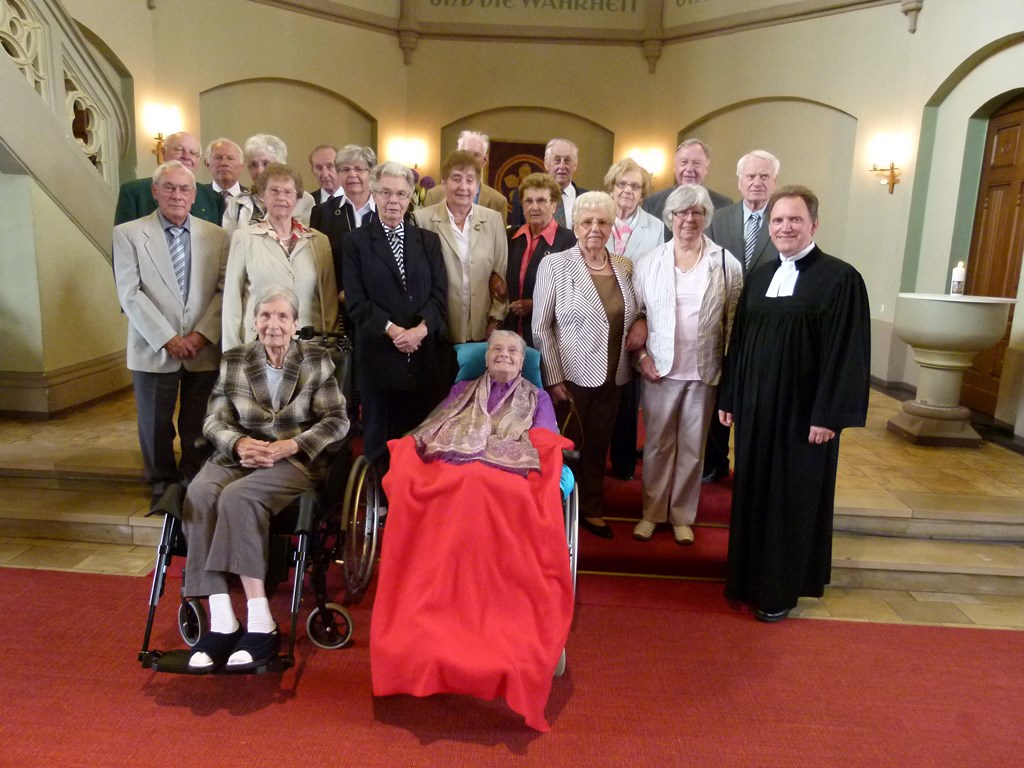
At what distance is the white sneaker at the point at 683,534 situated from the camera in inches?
127

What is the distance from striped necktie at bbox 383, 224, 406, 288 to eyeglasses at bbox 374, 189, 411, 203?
0.12m

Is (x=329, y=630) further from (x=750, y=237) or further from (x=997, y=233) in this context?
(x=997, y=233)

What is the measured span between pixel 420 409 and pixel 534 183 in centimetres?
114

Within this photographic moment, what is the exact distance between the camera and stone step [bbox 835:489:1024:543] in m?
3.54

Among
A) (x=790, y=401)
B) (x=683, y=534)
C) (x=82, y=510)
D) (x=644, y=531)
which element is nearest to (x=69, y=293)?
(x=82, y=510)

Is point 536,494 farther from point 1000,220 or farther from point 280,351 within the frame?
point 1000,220

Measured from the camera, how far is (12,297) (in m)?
4.48

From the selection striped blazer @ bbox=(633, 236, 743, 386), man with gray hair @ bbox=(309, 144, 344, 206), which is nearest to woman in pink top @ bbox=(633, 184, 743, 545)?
striped blazer @ bbox=(633, 236, 743, 386)

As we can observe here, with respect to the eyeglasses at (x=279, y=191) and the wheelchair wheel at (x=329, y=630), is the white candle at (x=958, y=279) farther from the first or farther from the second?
the wheelchair wheel at (x=329, y=630)

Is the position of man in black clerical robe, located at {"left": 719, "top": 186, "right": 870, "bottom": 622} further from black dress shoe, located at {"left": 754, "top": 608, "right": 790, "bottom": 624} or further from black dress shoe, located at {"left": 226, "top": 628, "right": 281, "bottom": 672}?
black dress shoe, located at {"left": 226, "top": 628, "right": 281, "bottom": 672}

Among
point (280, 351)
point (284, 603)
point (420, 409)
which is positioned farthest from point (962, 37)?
point (284, 603)

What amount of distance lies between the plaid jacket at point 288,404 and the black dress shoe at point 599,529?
1226 millimetres

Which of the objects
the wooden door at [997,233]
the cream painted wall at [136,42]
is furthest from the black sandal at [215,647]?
the cream painted wall at [136,42]

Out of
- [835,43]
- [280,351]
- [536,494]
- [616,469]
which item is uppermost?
[835,43]
